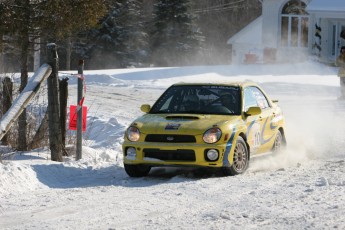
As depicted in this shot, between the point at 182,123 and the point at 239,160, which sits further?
the point at 239,160

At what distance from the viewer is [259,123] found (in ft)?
40.9

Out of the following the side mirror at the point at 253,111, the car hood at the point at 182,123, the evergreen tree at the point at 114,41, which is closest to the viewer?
the car hood at the point at 182,123

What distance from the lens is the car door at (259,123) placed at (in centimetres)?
1216

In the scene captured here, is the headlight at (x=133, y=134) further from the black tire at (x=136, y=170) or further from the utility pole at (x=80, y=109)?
the utility pole at (x=80, y=109)

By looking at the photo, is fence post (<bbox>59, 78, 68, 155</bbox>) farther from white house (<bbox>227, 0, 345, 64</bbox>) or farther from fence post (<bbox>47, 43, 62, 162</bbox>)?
white house (<bbox>227, 0, 345, 64</bbox>)

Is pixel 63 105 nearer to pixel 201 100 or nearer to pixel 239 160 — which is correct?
pixel 201 100

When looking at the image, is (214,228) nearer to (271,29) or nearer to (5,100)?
(5,100)

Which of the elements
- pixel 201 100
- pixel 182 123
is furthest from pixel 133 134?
pixel 201 100

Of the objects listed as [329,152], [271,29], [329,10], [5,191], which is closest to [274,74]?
[329,10]

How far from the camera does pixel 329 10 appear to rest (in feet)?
147

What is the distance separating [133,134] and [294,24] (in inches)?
1606

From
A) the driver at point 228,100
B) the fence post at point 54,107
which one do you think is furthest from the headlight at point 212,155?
the fence post at point 54,107

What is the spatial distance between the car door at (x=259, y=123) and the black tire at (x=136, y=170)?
1.56 metres

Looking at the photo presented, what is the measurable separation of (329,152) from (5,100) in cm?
582
